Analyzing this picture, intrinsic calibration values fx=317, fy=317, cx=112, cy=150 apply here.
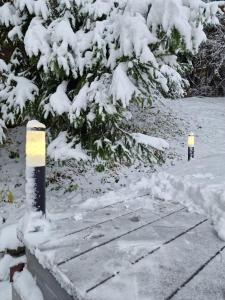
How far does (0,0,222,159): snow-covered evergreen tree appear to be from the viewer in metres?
4.30

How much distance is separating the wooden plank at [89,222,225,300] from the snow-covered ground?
0.97ft

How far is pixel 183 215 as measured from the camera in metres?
3.06

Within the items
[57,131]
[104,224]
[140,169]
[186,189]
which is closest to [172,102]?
→ [140,169]

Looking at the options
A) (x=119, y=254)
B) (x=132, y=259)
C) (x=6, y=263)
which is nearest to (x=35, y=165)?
(x=119, y=254)

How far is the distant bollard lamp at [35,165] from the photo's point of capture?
2713 millimetres

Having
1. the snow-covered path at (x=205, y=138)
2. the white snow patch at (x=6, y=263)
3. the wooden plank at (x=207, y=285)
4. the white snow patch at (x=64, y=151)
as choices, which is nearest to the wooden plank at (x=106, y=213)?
the snow-covered path at (x=205, y=138)

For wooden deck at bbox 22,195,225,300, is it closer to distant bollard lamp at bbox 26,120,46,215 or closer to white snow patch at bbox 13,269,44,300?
white snow patch at bbox 13,269,44,300

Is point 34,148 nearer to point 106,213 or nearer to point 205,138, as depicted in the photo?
point 106,213

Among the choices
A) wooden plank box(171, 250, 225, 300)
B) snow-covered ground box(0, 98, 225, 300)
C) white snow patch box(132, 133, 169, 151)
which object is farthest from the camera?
white snow patch box(132, 133, 169, 151)

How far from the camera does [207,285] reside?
6.06 ft

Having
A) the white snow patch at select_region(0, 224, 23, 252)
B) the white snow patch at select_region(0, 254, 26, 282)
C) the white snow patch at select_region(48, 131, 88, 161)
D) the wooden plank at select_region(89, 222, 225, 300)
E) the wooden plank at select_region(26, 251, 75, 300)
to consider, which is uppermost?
the white snow patch at select_region(48, 131, 88, 161)

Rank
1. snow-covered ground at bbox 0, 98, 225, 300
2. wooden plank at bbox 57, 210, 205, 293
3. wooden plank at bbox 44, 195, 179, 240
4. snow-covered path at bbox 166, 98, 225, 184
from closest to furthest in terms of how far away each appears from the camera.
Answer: wooden plank at bbox 57, 210, 205, 293 < wooden plank at bbox 44, 195, 179, 240 < snow-covered ground at bbox 0, 98, 225, 300 < snow-covered path at bbox 166, 98, 225, 184

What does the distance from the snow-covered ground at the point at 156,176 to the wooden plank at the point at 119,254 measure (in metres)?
0.43

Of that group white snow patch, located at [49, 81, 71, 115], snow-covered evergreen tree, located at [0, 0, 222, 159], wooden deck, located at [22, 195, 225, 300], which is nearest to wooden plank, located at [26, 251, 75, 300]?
wooden deck, located at [22, 195, 225, 300]
